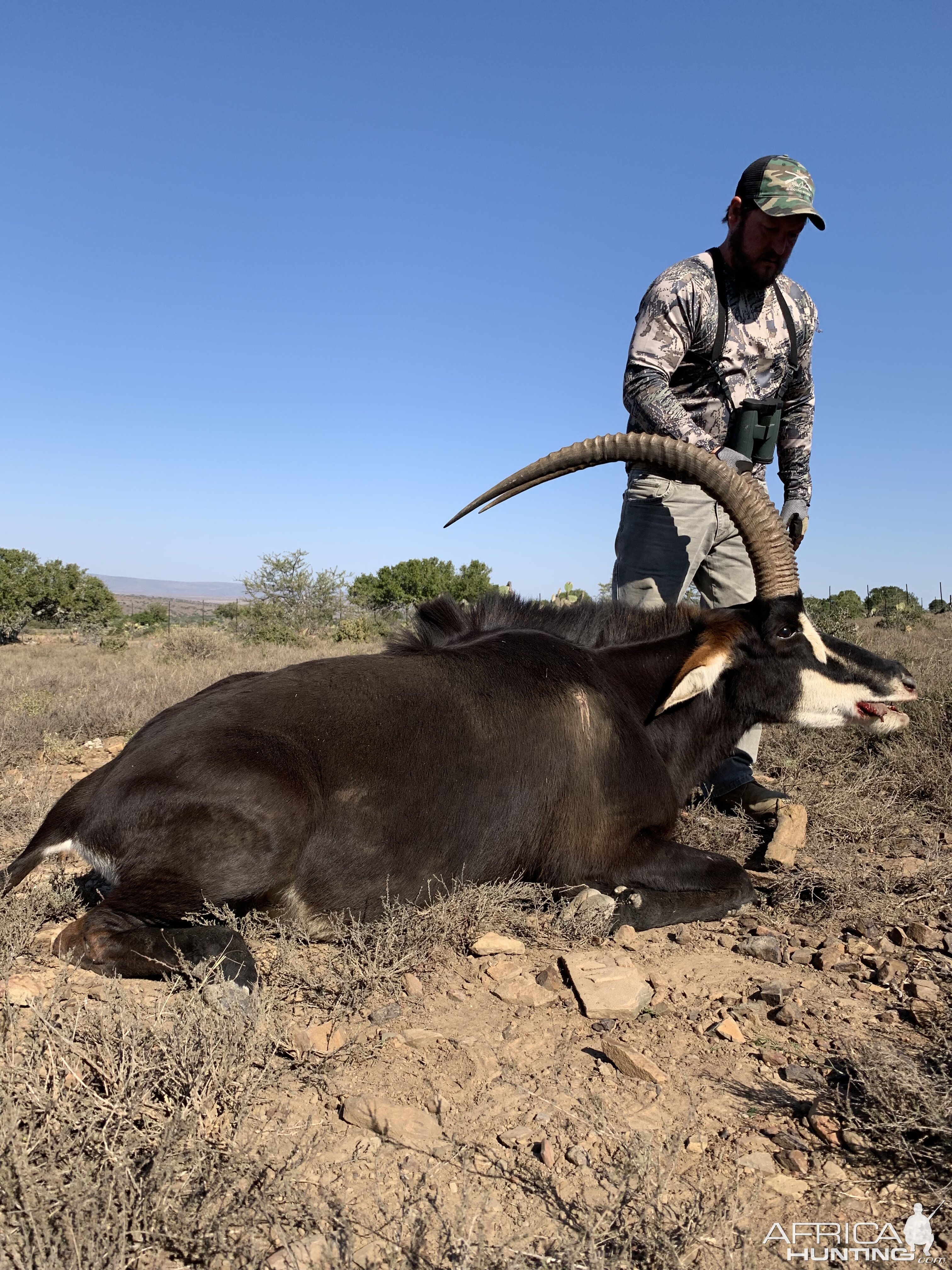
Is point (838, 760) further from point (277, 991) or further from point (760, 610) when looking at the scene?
point (277, 991)

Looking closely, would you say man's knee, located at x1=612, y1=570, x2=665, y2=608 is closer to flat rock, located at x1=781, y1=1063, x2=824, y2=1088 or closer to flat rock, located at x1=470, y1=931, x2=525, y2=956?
flat rock, located at x1=470, y1=931, x2=525, y2=956

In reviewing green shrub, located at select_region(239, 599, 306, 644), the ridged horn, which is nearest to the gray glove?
the ridged horn

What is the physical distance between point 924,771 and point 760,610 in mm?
1843

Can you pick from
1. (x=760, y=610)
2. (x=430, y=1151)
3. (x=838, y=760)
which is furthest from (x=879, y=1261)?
(x=838, y=760)

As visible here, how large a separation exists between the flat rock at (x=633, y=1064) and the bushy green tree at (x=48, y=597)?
25271 millimetres

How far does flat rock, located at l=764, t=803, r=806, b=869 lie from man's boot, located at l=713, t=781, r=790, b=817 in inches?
7.9

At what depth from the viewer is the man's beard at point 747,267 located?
4.95 m

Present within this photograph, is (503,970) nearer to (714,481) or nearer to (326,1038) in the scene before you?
(326,1038)

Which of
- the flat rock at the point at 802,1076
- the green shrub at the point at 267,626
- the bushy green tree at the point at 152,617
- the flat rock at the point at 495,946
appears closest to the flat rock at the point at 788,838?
the flat rock at the point at 495,946

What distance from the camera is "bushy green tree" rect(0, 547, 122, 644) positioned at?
83.7 feet

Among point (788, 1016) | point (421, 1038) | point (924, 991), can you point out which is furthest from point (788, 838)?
point (421, 1038)

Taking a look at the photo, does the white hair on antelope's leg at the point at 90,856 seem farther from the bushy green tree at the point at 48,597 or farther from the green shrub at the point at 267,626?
the bushy green tree at the point at 48,597

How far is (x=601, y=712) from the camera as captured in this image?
3.79m

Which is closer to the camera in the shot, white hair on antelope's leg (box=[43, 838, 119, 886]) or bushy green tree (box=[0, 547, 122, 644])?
white hair on antelope's leg (box=[43, 838, 119, 886])
